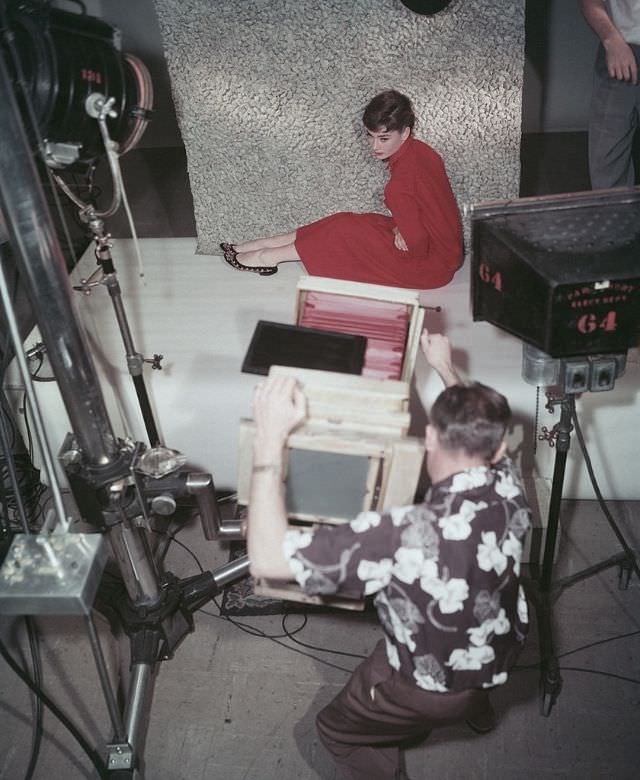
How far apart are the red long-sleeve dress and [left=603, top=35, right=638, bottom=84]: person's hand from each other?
767mm

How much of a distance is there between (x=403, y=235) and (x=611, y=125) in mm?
1051

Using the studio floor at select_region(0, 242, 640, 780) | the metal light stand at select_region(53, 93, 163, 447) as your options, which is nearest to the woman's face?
the studio floor at select_region(0, 242, 640, 780)

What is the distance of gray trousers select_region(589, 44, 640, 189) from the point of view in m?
3.04

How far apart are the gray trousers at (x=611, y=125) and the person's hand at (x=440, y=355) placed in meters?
1.65

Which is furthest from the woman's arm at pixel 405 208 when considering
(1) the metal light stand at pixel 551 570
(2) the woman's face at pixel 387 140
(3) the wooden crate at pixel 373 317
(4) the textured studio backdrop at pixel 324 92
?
(3) the wooden crate at pixel 373 317

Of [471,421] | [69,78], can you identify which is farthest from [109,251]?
[471,421]

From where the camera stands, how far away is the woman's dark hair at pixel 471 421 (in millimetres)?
1506

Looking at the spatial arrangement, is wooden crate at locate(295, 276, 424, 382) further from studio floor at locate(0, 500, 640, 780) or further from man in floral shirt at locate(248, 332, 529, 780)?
studio floor at locate(0, 500, 640, 780)

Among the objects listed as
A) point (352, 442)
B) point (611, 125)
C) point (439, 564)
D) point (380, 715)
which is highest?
point (611, 125)

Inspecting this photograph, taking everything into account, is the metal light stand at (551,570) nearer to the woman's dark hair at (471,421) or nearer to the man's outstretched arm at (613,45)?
the woman's dark hair at (471,421)

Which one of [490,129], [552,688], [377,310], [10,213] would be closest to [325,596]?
[377,310]

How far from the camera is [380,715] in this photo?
5.72 feet

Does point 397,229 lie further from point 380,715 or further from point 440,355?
point 380,715

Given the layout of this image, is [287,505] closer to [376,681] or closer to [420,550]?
[420,550]
